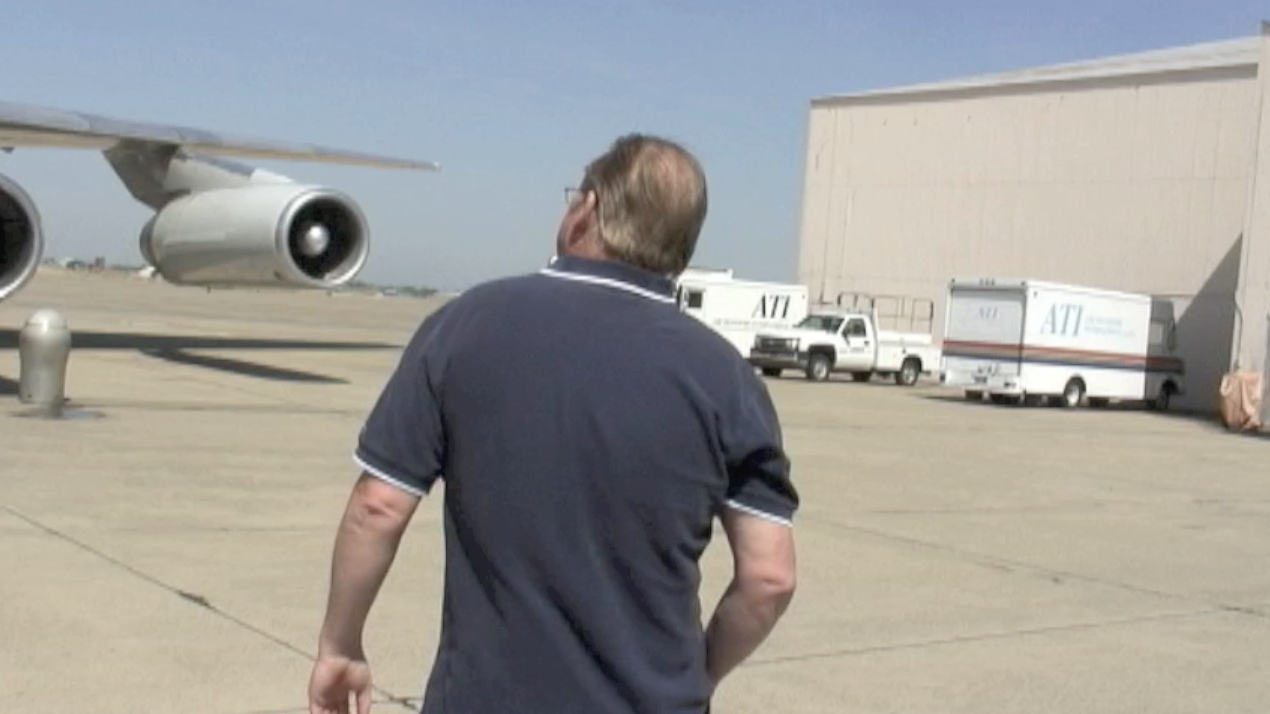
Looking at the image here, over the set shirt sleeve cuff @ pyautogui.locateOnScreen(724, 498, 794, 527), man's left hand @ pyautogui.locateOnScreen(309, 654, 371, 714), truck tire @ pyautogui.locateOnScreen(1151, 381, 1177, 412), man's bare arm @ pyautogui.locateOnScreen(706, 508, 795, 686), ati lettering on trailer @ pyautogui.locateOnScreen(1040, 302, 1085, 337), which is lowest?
truck tire @ pyautogui.locateOnScreen(1151, 381, 1177, 412)

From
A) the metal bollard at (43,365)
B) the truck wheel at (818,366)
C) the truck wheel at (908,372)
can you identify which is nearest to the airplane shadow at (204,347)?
the metal bollard at (43,365)

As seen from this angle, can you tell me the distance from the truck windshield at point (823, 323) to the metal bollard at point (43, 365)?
22599 mm

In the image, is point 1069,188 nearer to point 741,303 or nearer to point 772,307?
point 772,307

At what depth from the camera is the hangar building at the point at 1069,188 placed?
119ft

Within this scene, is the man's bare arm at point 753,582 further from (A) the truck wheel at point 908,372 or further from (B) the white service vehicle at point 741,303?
(A) the truck wheel at point 908,372

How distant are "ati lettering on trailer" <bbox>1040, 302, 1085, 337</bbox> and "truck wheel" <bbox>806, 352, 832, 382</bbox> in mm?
5712

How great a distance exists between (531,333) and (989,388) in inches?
1148

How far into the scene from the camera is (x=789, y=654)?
298 inches

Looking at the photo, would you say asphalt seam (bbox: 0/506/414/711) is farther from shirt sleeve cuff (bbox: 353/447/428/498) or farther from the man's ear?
the man's ear

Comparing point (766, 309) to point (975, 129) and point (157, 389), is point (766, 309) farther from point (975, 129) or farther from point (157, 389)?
point (157, 389)

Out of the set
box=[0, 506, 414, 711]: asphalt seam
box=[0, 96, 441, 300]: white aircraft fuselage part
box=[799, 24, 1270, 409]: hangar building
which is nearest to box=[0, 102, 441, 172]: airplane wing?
box=[0, 96, 441, 300]: white aircraft fuselage part

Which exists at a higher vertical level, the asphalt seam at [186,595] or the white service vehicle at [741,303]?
the white service vehicle at [741,303]

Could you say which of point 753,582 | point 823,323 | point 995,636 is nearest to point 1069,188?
point 823,323

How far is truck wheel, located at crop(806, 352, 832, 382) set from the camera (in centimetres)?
3516
